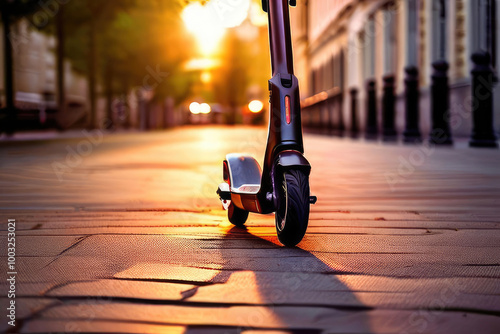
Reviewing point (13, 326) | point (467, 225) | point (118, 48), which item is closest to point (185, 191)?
point (467, 225)

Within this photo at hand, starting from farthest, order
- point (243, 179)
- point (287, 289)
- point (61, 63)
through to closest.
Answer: point (61, 63)
point (243, 179)
point (287, 289)

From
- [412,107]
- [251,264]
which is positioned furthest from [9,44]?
[251,264]

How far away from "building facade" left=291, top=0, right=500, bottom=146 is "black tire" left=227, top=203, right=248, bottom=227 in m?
8.27

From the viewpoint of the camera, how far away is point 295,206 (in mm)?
3453

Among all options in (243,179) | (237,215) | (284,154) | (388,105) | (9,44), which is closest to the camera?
(284,154)

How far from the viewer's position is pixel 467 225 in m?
4.45

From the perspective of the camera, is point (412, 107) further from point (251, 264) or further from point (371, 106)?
point (251, 264)

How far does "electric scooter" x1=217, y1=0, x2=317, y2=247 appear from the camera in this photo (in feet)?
11.4

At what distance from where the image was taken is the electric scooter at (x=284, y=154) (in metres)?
3.49

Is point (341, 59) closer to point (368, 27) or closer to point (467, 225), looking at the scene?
point (368, 27)

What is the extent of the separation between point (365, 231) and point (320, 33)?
33.7 m

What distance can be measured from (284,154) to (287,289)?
3.22 ft

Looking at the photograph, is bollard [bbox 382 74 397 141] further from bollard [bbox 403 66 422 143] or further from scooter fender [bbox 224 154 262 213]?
scooter fender [bbox 224 154 262 213]

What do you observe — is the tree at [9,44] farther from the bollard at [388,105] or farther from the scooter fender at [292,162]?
the scooter fender at [292,162]
